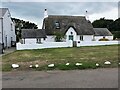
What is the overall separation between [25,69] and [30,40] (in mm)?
30742

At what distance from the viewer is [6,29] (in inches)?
1671

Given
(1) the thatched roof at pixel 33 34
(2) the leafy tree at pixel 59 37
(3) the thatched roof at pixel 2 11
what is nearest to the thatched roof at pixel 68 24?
(1) the thatched roof at pixel 33 34

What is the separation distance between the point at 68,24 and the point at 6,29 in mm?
12129

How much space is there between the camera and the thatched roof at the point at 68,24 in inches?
1857

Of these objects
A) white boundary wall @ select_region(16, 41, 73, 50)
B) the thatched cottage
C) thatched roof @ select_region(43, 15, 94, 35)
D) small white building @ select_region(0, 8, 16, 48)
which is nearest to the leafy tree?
the thatched cottage

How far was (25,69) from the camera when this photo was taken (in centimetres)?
1439

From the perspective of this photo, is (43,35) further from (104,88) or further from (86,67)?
(104,88)

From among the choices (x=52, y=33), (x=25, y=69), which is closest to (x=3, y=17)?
(x=52, y=33)

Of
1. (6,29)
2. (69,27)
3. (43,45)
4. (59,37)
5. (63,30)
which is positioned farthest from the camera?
(63,30)

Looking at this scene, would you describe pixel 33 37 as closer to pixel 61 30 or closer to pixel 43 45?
pixel 61 30

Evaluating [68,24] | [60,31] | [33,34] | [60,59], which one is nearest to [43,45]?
[33,34]

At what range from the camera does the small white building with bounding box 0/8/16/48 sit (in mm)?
39531

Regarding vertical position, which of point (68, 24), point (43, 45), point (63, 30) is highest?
point (68, 24)

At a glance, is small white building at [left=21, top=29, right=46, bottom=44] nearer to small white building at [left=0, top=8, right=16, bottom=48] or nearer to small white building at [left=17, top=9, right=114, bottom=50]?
small white building at [left=17, top=9, right=114, bottom=50]
